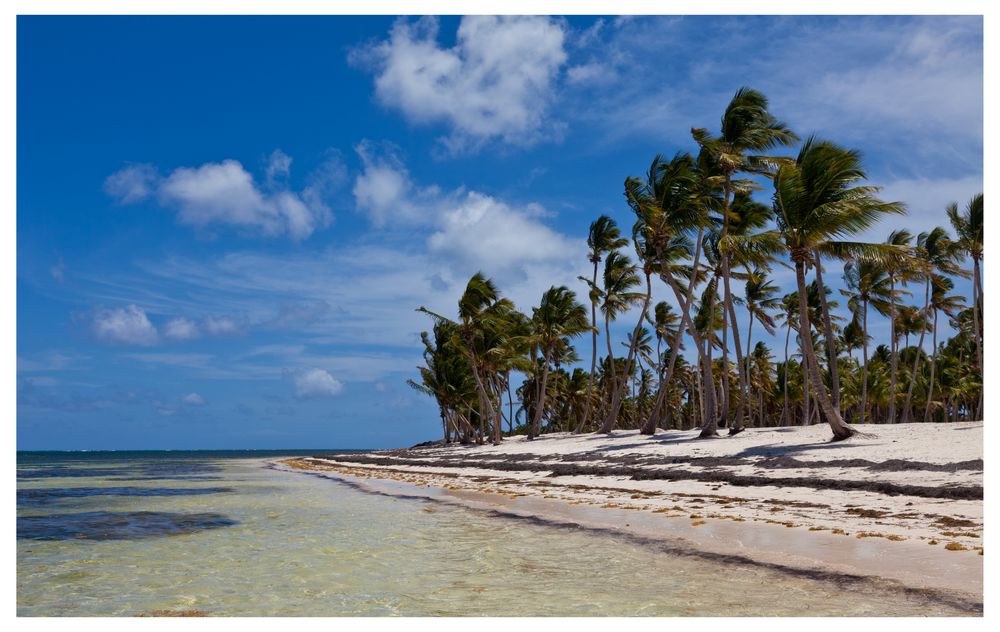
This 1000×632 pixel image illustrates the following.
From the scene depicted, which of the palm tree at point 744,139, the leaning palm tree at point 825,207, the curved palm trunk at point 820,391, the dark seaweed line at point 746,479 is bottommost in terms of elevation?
the dark seaweed line at point 746,479

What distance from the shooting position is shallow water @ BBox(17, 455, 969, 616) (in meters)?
7.46

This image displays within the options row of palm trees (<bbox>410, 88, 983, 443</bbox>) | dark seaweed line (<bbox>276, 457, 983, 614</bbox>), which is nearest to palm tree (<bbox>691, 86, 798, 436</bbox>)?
row of palm trees (<bbox>410, 88, 983, 443</bbox>)

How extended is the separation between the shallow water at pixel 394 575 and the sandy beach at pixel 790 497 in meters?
1.00

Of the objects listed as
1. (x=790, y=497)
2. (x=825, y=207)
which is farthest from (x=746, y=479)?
(x=825, y=207)

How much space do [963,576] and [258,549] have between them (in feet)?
35.1

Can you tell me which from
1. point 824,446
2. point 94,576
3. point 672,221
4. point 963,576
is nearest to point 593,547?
point 963,576

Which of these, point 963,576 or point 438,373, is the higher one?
point 438,373

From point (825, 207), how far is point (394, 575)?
20.1m

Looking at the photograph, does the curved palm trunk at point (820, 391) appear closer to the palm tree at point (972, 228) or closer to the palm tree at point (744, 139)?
the palm tree at point (744, 139)

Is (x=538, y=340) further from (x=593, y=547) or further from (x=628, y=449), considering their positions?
(x=593, y=547)

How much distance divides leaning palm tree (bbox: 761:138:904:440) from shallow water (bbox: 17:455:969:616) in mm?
15568

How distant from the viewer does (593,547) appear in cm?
1132

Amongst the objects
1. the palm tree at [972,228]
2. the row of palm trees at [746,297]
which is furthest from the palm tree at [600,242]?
the palm tree at [972,228]

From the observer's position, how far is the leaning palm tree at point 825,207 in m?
23.1
